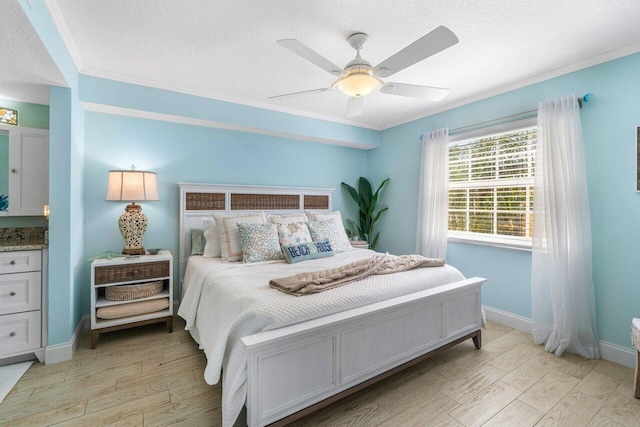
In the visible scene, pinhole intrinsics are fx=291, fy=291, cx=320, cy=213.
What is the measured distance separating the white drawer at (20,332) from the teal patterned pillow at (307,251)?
6.77 ft

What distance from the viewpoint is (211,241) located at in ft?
10.1

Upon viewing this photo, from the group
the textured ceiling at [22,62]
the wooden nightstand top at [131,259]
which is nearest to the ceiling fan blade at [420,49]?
the textured ceiling at [22,62]

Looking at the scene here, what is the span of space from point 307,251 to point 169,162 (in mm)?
1937

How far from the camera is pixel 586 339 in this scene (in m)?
2.48

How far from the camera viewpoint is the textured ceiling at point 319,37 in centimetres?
189

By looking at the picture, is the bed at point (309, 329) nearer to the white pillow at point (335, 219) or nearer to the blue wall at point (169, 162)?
the white pillow at point (335, 219)

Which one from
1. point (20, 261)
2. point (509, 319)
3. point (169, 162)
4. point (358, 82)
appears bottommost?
point (509, 319)

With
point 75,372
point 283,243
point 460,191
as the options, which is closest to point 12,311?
point 75,372

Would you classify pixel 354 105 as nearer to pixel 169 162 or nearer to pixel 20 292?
pixel 169 162

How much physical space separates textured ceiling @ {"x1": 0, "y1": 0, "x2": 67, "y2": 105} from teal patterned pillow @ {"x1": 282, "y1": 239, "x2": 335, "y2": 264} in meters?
2.21

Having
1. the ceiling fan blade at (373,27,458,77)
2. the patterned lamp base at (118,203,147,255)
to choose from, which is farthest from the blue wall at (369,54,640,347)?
the patterned lamp base at (118,203,147,255)

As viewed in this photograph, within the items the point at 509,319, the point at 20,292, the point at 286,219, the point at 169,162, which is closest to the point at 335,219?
the point at 286,219

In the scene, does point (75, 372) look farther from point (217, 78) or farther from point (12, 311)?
point (217, 78)

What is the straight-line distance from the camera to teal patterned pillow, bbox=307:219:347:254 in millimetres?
3260
